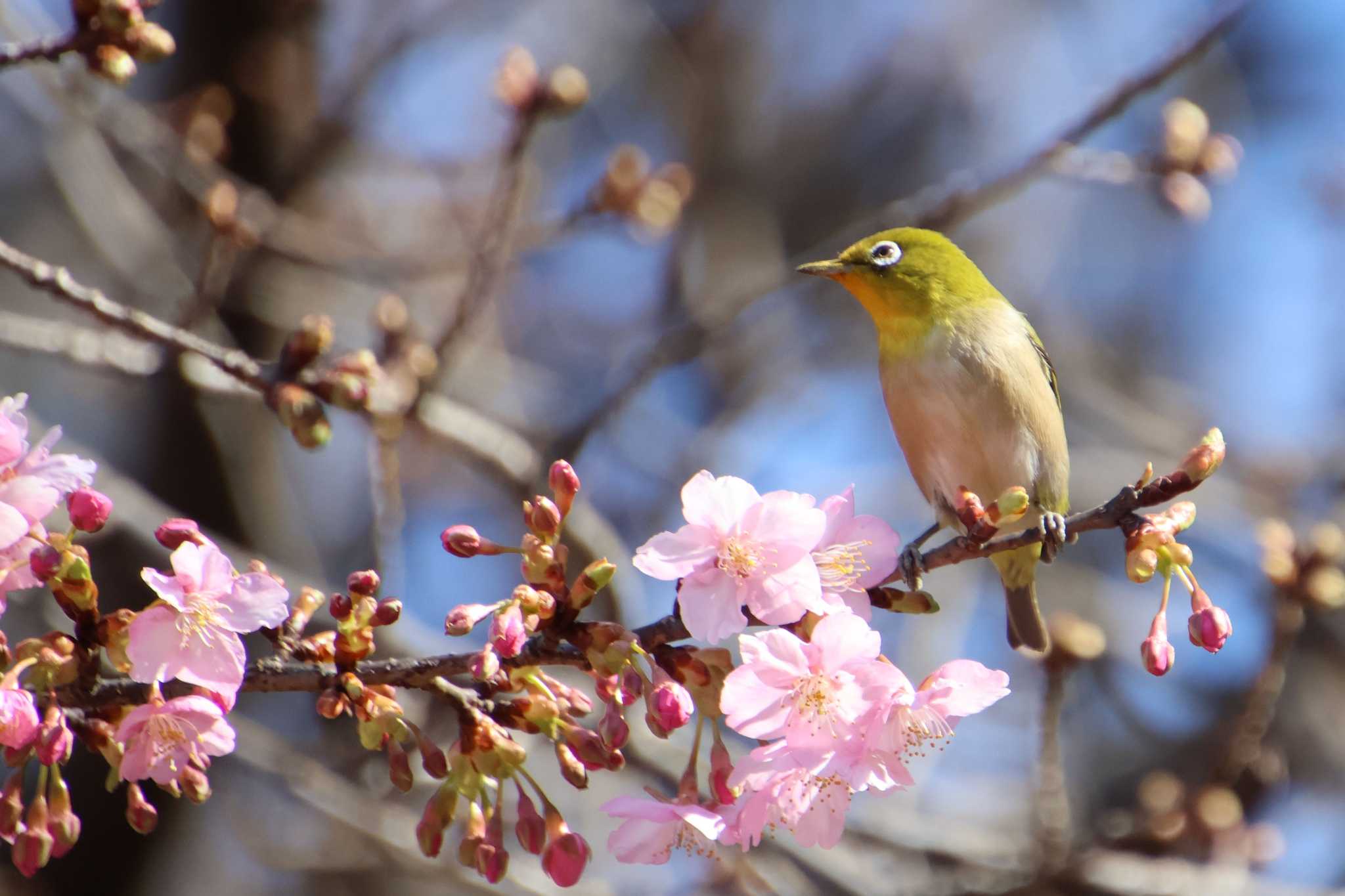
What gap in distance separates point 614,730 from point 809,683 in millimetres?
383

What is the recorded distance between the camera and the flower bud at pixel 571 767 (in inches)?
79.8

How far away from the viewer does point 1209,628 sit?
220 cm

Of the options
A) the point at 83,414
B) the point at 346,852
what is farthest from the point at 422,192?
the point at 346,852

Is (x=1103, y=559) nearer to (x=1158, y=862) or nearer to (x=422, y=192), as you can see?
(x=1158, y=862)

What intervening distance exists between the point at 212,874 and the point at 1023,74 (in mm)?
8393

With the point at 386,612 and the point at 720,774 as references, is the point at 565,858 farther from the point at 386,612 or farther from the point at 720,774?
the point at 386,612

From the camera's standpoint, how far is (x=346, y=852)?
244 inches

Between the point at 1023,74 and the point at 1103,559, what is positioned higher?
the point at 1023,74

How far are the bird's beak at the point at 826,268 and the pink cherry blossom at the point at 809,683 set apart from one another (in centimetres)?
216

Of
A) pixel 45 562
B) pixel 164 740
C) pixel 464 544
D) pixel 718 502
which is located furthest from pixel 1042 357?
pixel 45 562

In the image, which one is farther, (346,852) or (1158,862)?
(346,852)

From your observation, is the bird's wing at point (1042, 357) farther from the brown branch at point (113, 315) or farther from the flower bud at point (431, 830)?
the flower bud at point (431, 830)

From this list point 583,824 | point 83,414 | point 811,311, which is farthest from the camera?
point 811,311


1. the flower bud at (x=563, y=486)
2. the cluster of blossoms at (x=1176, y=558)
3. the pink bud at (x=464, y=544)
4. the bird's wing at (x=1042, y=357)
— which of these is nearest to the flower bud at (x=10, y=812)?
the pink bud at (x=464, y=544)
